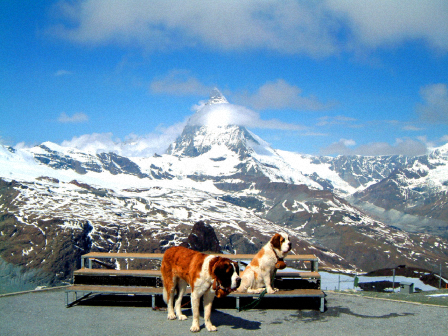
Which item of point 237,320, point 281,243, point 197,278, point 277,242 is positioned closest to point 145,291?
point 237,320

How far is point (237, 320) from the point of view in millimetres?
15742

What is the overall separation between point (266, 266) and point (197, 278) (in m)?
3.96

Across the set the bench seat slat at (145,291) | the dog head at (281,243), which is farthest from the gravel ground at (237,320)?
the dog head at (281,243)

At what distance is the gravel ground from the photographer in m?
14.5

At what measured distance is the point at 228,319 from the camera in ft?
51.9

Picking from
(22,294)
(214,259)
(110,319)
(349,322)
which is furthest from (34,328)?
(349,322)

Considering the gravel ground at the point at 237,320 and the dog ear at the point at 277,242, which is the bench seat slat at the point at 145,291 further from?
the dog ear at the point at 277,242

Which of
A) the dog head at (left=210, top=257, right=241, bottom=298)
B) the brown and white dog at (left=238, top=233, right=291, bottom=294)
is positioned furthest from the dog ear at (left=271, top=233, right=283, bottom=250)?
the dog head at (left=210, top=257, right=241, bottom=298)

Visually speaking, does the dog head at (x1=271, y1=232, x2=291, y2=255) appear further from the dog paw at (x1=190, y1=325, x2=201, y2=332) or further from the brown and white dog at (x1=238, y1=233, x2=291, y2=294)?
the dog paw at (x1=190, y1=325, x2=201, y2=332)

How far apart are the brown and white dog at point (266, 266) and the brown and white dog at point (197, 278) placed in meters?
2.90

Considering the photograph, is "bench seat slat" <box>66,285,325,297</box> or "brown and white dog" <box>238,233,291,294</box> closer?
"brown and white dog" <box>238,233,291,294</box>

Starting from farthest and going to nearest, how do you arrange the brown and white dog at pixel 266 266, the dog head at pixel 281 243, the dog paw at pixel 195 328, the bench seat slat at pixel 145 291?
the bench seat slat at pixel 145 291
the brown and white dog at pixel 266 266
the dog head at pixel 281 243
the dog paw at pixel 195 328

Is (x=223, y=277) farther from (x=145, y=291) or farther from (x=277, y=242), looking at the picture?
(x=145, y=291)

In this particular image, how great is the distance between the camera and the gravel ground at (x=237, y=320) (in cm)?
1452
